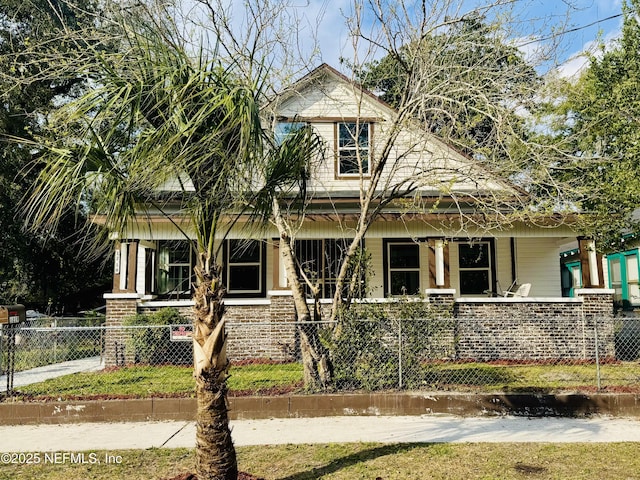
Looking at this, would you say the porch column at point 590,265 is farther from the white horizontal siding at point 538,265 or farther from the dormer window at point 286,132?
the dormer window at point 286,132

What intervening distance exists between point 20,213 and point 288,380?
443 inches

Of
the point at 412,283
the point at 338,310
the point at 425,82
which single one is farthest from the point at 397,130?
the point at 412,283

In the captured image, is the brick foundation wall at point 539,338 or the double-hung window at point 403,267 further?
the double-hung window at point 403,267

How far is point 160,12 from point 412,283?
958 cm

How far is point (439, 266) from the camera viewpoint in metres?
12.1

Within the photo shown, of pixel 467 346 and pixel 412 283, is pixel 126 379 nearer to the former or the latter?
pixel 467 346

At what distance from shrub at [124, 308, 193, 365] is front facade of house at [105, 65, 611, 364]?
56 cm

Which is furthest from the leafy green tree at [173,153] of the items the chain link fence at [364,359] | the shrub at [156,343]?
the shrub at [156,343]

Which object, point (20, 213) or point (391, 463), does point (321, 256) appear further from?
point (391, 463)

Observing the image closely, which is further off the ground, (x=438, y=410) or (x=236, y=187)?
(x=236, y=187)

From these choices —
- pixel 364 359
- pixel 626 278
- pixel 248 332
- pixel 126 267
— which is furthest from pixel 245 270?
pixel 626 278

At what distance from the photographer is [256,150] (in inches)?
169

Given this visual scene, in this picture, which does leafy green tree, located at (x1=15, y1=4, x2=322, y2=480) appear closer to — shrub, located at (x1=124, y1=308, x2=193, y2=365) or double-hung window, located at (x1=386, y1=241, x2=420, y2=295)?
shrub, located at (x1=124, y1=308, x2=193, y2=365)

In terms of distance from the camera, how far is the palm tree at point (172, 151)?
159 inches
